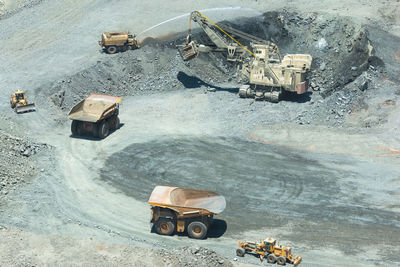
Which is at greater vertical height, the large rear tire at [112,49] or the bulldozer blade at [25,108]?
the large rear tire at [112,49]

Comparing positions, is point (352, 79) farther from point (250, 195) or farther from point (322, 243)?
point (322, 243)

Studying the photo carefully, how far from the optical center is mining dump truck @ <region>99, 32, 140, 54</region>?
4700 centimetres

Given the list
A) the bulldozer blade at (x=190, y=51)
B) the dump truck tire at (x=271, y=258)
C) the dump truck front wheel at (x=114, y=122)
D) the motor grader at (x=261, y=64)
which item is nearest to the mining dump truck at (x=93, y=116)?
the dump truck front wheel at (x=114, y=122)

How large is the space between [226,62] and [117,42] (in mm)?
9914

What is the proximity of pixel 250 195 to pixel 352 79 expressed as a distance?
1763 cm

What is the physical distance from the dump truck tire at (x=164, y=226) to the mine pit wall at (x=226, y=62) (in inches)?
763

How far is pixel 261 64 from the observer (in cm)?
4344

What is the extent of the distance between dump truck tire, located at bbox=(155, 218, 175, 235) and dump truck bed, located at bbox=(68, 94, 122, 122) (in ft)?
40.3

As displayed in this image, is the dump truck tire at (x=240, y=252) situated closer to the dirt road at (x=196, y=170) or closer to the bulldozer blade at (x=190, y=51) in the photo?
the dirt road at (x=196, y=170)

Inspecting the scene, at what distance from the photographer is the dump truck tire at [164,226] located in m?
25.4

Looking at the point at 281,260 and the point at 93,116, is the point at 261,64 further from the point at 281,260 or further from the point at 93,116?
the point at 281,260

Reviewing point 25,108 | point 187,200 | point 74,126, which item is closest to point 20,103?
point 25,108

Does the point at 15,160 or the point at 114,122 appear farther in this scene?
the point at 114,122

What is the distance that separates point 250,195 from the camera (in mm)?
29844
